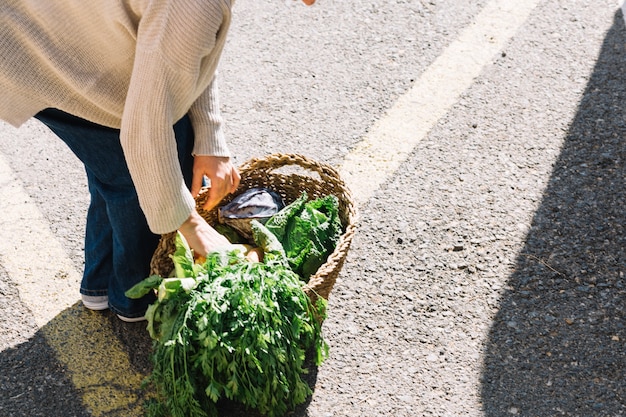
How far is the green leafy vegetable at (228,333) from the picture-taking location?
7.91 feet

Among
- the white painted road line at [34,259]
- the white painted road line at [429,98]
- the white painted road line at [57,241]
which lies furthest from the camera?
the white painted road line at [429,98]

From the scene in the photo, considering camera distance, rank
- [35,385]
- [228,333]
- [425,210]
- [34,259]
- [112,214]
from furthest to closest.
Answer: [425,210], [34,259], [35,385], [112,214], [228,333]

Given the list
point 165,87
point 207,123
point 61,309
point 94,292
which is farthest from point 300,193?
point 165,87

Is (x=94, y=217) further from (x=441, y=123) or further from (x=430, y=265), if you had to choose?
(x=441, y=123)

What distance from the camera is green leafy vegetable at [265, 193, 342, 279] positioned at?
9.39 feet

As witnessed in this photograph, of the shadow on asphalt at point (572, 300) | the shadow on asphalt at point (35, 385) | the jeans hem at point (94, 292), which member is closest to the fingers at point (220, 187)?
the jeans hem at point (94, 292)

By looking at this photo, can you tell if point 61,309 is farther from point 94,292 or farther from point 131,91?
point 131,91

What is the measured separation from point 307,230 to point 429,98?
5.35 feet

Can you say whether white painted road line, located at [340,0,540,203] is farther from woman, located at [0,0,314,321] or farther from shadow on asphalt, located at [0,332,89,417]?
shadow on asphalt, located at [0,332,89,417]

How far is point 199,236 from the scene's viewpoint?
8.67ft

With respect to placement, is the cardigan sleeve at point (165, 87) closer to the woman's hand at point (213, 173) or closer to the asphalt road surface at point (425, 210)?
the woman's hand at point (213, 173)

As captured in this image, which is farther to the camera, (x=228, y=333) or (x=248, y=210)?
(x=248, y=210)

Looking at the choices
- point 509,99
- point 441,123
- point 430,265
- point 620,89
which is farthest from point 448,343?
point 620,89

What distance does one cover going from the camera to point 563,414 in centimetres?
267
